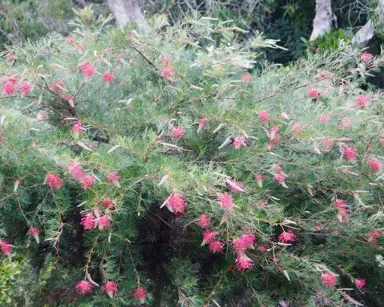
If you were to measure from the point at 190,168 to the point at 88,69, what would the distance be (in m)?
0.63

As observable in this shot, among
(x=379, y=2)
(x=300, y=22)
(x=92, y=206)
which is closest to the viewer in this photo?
(x=92, y=206)

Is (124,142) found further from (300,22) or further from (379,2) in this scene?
(300,22)

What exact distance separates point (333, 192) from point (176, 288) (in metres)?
0.91

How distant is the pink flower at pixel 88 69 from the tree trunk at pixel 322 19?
4.51 meters

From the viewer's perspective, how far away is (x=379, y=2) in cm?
625

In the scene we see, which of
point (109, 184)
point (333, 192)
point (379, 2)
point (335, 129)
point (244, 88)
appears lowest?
point (379, 2)

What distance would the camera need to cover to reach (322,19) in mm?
6777

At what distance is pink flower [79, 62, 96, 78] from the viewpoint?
103 inches

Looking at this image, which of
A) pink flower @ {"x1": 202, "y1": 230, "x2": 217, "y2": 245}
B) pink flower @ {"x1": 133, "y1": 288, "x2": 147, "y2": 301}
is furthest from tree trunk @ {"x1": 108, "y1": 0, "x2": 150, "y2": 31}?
pink flower @ {"x1": 202, "y1": 230, "x2": 217, "y2": 245}

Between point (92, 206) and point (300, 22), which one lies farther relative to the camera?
point (300, 22)

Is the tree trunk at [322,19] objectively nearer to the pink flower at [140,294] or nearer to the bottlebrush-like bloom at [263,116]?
the bottlebrush-like bloom at [263,116]

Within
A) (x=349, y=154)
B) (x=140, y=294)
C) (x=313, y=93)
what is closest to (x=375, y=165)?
(x=349, y=154)

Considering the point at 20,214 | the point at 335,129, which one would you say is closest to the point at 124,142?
the point at 20,214

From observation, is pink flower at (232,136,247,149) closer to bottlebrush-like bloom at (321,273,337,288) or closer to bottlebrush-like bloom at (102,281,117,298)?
bottlebrush-like bloom at (321,273,337,288)
